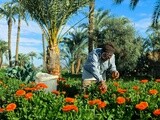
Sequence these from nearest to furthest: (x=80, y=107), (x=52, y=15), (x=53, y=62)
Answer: (x=80, y=107) → (x=53, y=62) → (x=52, y=15)

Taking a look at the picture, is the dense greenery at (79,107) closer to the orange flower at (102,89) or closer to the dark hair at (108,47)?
the orange flower at (102,89)

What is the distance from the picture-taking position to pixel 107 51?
28.6ft

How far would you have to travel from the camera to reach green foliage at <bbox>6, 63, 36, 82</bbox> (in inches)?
516

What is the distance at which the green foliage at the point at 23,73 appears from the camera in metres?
13.1

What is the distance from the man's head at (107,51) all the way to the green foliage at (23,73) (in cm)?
453

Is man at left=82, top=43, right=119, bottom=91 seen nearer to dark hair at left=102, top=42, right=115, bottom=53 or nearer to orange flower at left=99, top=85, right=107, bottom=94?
dark hair at left=102, top=42, right=115, bottom=53

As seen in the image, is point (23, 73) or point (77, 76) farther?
point (77, 76)

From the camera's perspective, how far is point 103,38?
3738 cm

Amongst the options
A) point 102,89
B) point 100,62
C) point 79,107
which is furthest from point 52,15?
point 79,107

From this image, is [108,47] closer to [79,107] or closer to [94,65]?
[94,65]

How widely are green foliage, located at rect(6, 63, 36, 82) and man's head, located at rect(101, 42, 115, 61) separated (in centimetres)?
453

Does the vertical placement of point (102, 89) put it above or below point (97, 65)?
below

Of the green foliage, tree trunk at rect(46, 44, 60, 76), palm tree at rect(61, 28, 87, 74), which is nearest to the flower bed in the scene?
the green foliage

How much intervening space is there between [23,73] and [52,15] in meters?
9.94
